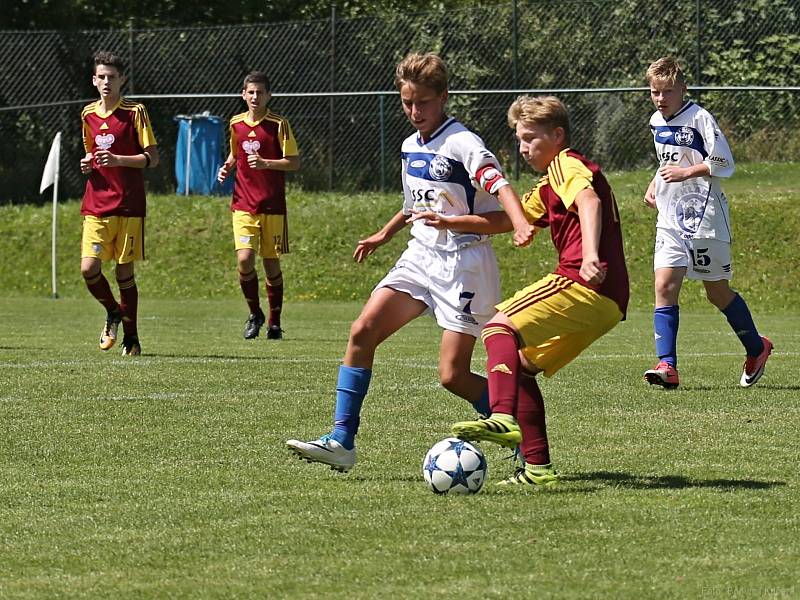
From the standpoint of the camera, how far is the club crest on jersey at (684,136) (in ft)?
31.4

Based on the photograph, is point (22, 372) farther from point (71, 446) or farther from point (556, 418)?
point (556, 418)

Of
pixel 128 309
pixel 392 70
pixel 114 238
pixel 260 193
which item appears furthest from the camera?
pixel 392 70

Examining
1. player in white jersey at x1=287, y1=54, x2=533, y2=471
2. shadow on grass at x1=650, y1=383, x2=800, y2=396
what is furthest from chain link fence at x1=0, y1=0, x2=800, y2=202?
player in white jersey at x1=287, y1=54, x2=533, y2=471

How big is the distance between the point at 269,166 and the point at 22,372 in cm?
400

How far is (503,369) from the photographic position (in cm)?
558

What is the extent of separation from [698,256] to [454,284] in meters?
3.88

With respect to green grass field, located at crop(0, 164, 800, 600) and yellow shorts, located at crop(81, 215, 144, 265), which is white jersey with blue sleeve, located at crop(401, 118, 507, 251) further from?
yellow shorts, located at crop(81, 215, 144, 265)

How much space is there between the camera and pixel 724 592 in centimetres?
Result: 402

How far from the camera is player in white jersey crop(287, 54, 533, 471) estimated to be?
610cm

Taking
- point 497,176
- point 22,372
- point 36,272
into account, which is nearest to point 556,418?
point 497,176

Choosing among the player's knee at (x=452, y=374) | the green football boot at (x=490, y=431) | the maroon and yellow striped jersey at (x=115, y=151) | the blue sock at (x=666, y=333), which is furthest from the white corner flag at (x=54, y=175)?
the green football boot at (x=490, y=431)

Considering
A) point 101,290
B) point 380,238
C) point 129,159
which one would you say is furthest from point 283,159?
point 380,238

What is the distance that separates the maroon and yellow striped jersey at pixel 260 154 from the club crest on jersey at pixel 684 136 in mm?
4793

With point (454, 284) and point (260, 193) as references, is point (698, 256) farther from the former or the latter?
point (260, 193)
